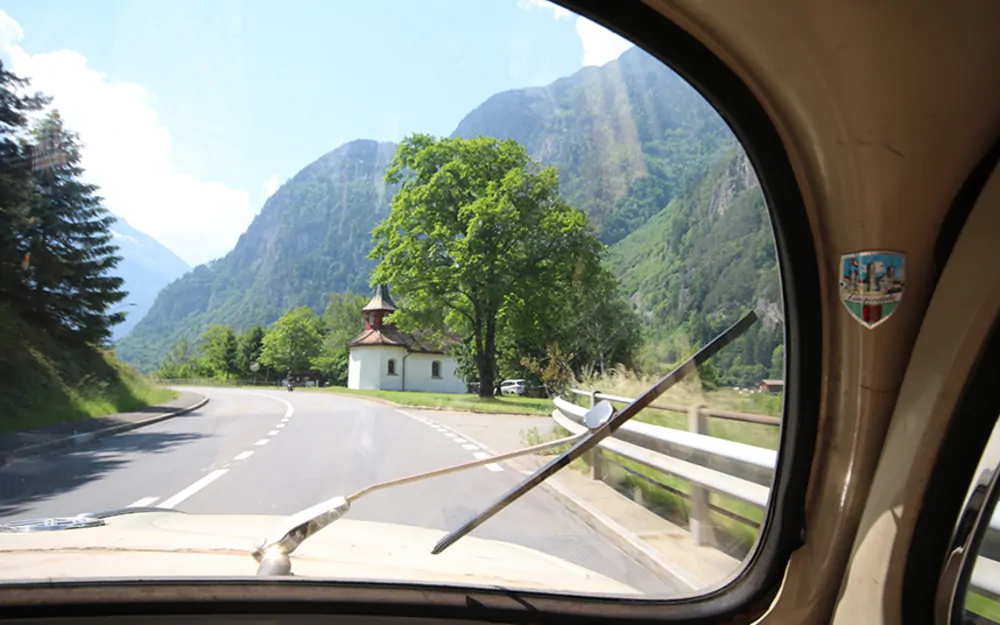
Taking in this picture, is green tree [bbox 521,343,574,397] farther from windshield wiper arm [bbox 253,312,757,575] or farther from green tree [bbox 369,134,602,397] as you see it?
windshield wiper arm [bbox 253,312,757,575]

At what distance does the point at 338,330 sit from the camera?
13.4 feet

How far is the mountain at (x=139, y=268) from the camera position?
3291 millimetres

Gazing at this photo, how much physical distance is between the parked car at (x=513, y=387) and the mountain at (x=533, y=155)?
876 millimetres

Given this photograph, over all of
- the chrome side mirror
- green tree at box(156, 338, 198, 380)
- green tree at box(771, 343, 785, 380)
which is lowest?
the chrome side mirror

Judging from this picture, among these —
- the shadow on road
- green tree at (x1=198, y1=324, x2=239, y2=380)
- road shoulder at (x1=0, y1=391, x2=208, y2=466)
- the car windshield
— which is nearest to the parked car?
the car windshield

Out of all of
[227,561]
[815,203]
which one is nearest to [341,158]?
[227,561]

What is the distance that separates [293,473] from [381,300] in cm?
176

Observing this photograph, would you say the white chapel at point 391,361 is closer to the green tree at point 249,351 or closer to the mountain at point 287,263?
the mountain at point 287,263

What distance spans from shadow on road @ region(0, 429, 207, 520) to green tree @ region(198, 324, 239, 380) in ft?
3.45

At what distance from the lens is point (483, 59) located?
119 inches

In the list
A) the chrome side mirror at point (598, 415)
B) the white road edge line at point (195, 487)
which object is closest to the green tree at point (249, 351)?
the white road edge line at point (195, 487)

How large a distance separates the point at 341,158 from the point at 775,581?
8.19ft

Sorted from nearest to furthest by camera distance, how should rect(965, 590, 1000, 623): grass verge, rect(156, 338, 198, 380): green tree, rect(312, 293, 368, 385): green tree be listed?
rect(965, 590, 1000, 623): grass verge < rect(312, 293, 368, 385): green tree < rect(156, 338, 198, 380): green tree

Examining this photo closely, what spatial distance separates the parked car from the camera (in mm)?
3585
